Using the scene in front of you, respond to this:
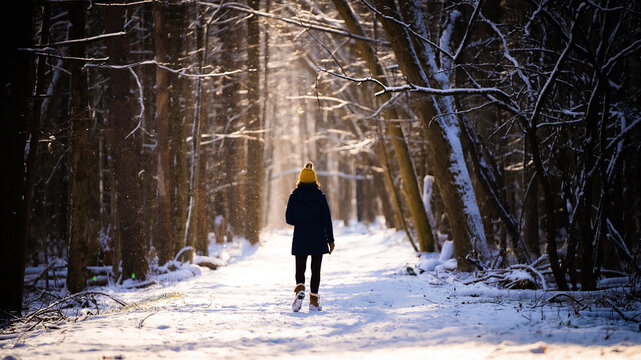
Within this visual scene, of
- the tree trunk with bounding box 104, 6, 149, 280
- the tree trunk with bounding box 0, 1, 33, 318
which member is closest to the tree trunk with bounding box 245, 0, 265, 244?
the tree trunk with bounding box 104, 6, 149, 280

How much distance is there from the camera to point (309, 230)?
24.2ft

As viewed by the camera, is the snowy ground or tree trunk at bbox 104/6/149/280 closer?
the snowy ground

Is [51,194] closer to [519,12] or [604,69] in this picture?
[519,12]

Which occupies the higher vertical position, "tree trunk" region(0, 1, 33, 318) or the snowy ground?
"tree trunk" region(0, 1, 33, 318)

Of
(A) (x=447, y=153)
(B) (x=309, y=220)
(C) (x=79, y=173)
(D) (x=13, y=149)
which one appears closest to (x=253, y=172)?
(C) (x=79, y=173)

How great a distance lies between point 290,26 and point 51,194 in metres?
12.0

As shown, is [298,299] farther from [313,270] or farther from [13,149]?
[13,149]

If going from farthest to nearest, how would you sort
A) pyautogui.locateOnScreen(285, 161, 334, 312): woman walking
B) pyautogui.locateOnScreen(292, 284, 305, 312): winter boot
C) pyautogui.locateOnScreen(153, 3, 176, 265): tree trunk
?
pyautogui.locateOnScreen(153, 3, 176, 265): tree trunk, pyautogui.locateOnScreen(285, 161, 334, 312): woman walking, pyautogui.locateOnScreen(292, 284, 305, 312): winter boot

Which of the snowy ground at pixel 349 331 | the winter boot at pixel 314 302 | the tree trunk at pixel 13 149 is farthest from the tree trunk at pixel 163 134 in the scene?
the winter boot at pixel 314 302

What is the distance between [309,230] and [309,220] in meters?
0.16

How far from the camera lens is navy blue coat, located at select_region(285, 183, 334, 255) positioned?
288 inches

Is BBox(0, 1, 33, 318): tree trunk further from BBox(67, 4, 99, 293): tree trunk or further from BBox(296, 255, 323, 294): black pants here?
BBox(296, 255, 323, 294): black pants

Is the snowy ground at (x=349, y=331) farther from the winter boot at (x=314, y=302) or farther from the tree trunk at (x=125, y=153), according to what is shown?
the tree trunk at (x=125, y=153)

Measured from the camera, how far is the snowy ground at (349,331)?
4.36 meters
